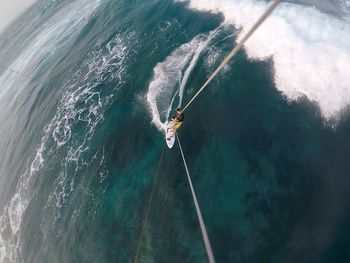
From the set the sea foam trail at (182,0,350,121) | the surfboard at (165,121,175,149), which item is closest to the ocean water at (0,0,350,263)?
the sea foam trail at (182,0,350,121)

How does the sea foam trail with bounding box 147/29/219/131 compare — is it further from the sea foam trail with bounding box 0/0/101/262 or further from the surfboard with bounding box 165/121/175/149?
the sea foam trail with bounding box 0/0/101/262

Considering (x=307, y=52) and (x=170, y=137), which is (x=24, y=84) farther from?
(x=307, y=52)

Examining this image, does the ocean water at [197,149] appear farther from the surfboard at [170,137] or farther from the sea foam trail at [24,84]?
the surfboard at [170,137]

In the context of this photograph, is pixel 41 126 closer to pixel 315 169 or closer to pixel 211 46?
pixel 211 46

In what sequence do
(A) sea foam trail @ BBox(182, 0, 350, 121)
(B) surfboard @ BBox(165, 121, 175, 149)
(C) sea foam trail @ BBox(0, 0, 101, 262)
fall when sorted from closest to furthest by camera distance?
(A) sea foam trail @ BBox(182, 0, 350, 121) < (B) surfboard @ BBox(165, 121, 175, 149) < (C) sea foam trail @ BBox(0, 0, 101, 262)

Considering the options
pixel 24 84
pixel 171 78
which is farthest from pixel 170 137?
pixel 24 84

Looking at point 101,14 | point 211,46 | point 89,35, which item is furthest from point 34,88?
point 211,46

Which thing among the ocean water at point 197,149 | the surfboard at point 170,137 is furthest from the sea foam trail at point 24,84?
the surfboard at point 170,137
